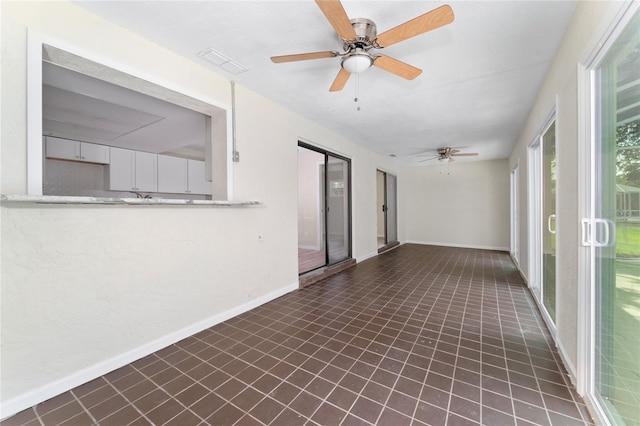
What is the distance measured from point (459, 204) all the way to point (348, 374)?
7.07 metres

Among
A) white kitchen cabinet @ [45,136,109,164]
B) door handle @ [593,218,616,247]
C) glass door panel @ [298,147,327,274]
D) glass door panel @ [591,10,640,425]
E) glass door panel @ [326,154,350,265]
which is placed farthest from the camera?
glass door panel @ [298,147,327,274]

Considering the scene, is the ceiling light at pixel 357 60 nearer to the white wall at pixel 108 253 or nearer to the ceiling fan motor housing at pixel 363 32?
the ceiling fan motor housing at pixel 363 32

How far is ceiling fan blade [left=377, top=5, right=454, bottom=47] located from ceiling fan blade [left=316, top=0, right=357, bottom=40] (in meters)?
0.21

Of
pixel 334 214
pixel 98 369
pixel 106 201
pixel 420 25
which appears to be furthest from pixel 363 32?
pixel 334 214

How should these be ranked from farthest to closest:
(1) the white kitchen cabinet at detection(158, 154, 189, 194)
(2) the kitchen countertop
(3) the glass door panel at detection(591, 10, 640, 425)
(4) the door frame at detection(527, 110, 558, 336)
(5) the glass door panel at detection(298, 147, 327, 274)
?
(5) the glass door panel at detection(298, 147, 327, 274) → (1) the white kitchen cabinet at detection(158, 154, 189, 194) → (4) the door frame at detection(527, 110, 558, 336) → (2) the kitchen countertop → (3) the glass door panel at detection(591, 10, 640, 425)

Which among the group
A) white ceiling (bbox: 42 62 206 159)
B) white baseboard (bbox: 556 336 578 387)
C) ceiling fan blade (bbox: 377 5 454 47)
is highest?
white ceiling (bbox: 42 62 206 159)

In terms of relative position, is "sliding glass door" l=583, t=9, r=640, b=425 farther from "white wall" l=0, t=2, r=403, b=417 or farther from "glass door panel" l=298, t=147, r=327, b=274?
"glass door panel" l=298, t=147, r=327, b=274

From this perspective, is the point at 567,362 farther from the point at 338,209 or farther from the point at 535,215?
the point at 338,209

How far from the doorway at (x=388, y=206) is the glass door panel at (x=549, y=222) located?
4169 millimetres

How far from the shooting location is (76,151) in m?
3.90

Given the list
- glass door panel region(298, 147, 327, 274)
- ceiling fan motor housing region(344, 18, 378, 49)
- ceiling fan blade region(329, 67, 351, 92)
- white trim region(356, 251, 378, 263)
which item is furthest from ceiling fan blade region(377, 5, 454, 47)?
glass door panel region(298, 147, 327, 274)

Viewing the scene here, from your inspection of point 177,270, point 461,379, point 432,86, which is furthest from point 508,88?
point 177,270

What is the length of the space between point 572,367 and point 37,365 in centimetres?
351

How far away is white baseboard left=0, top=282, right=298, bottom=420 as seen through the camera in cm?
151
